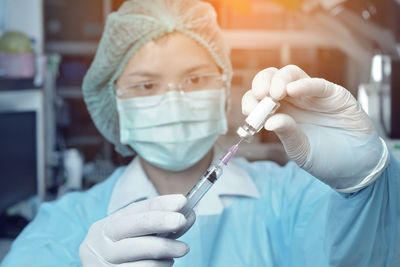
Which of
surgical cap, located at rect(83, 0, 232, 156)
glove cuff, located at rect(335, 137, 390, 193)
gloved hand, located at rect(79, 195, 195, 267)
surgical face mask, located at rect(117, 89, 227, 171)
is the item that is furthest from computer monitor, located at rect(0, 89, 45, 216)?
glove cuff, located at rect(335, 137, 390, 193)

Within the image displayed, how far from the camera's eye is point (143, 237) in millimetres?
771

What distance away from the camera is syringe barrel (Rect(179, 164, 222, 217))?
0.80 metres

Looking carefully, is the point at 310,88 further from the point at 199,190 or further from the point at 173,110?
the point at 173,110

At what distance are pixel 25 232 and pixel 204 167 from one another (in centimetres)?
52

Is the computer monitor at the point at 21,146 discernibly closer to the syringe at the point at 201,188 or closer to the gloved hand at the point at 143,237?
the gloved hand at the point at 143,237

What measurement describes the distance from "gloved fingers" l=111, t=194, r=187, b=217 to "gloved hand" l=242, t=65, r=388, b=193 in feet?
0.64

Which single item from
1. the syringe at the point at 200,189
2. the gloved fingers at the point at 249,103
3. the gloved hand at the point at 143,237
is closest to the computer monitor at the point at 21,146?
the gloved hand at the point at 143,237

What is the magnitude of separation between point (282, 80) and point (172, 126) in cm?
53

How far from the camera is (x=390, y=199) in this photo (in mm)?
813

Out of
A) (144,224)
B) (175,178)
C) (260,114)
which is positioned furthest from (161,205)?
(175,178)

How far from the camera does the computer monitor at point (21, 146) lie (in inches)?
76.0

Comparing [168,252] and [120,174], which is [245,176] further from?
[168,252]

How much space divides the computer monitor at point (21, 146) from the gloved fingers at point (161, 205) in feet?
4.01

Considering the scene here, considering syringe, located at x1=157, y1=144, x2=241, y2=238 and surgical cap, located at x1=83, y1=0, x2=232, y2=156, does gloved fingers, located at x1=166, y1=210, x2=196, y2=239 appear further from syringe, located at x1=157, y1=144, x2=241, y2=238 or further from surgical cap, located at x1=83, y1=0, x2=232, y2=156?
surgical cap, located at x1=83, y1=0, x2=232, y2=156
